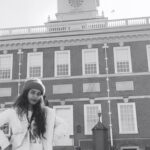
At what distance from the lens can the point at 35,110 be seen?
115 inches

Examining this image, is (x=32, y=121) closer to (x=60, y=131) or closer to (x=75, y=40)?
(x=60, y=131)

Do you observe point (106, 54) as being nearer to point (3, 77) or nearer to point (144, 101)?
point (144, 101)

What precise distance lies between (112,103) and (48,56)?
6.29 metres

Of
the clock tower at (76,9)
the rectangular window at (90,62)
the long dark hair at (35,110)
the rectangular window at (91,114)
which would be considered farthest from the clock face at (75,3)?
the long dark hair at (35,110)

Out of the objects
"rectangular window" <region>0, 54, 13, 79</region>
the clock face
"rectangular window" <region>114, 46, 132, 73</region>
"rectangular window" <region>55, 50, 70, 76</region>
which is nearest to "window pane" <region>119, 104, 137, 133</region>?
"rectangular window" <region>114, 46, 132, 73</region>

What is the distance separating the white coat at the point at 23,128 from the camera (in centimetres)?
270

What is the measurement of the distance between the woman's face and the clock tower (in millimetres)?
28198

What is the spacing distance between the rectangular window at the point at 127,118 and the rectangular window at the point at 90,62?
133 inches

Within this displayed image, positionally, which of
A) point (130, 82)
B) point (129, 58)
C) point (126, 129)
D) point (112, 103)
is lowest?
point (126, 129)

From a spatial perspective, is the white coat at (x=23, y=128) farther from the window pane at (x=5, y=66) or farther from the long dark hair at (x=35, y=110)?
the window pane at (x=5, y=66)

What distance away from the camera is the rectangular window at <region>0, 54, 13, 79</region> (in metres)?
23.7

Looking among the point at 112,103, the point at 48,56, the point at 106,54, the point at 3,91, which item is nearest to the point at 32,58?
the point at 48,56

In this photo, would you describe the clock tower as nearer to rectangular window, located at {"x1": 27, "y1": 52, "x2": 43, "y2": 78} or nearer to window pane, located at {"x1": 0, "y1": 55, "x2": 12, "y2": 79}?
rectangular window, located at {"x1": 27, "y1": 52, "x2": 43, "y2": 78}

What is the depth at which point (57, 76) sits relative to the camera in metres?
22.8
